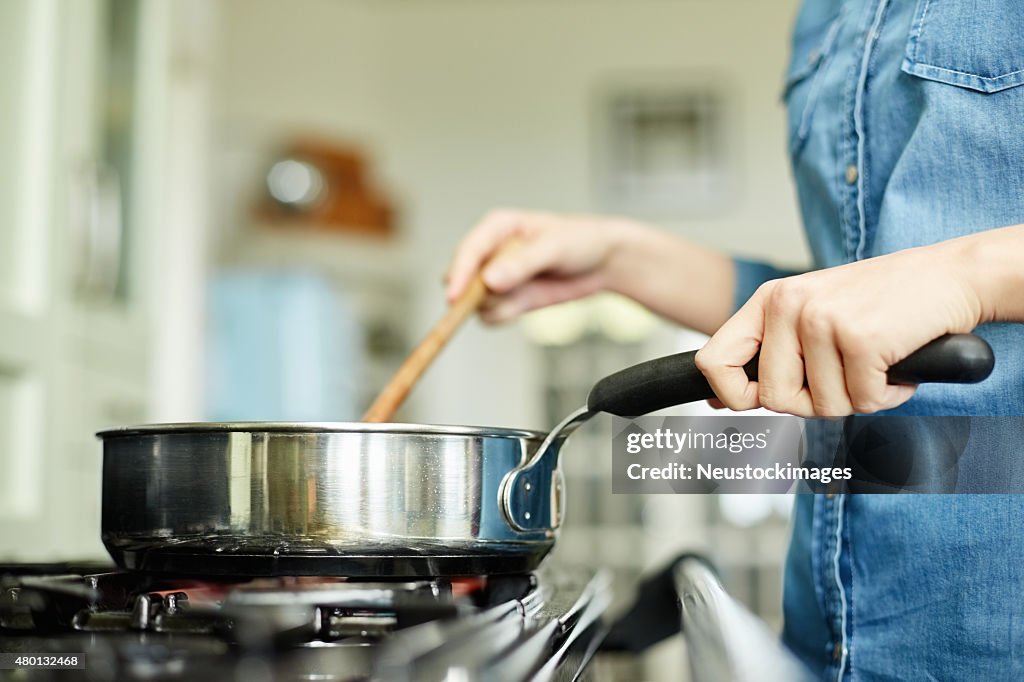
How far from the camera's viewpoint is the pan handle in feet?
1.42

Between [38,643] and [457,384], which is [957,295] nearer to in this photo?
[38,643]

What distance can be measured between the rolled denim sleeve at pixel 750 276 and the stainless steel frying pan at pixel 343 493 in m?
0.32

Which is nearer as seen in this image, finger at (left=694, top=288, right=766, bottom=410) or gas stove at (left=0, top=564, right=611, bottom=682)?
gas stove at (left=0, top=564, right=611, bottom=682)

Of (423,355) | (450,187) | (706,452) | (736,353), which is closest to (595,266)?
(423,355)

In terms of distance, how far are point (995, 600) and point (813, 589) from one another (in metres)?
0.13

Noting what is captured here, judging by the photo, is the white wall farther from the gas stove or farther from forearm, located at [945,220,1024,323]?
forearm, located at [945,220,1024,323]

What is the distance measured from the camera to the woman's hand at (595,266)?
33.7 inches

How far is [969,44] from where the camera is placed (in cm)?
61

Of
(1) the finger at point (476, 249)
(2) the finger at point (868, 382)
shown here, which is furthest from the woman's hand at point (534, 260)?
(2) the finger at point (868, 382)

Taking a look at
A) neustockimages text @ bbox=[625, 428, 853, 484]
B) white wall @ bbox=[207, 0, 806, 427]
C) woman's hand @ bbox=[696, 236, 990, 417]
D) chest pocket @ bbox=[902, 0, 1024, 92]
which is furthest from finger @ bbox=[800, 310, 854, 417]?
white wall @ bbox=[207, 0, 806, 427]

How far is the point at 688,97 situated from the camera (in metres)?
4.26

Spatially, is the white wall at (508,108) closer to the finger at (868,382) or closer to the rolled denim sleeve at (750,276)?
the rolled denim sleeve at (750,276)

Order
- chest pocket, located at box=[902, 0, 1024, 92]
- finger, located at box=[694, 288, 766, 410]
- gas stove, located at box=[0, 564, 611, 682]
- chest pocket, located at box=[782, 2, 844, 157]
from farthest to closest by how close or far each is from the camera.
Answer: chest pocket, located at box=[782, 2, 844, 157], chest pocket, located at box=[902, 0, 1024, 92], finger, located at box=[694, 288, 766, 410], gas stove, located at box=[0, 564, 611, 682]

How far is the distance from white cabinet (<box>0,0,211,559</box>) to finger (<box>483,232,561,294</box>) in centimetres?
67
